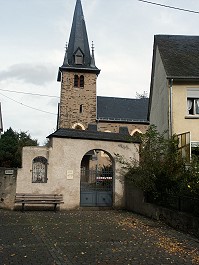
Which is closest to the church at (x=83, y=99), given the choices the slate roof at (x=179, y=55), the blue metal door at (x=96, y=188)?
the slate roof at (x=179, y=55)

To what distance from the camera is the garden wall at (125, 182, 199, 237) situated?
10.5 meters

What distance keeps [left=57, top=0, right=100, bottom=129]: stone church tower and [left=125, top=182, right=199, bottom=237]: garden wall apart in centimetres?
2750

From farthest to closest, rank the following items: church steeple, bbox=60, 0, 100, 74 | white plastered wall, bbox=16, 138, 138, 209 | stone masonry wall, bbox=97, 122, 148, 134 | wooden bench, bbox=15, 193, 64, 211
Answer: church steeple, bbox=60, 0, 100, 74, stone masonry wall, bbox=97, 122, 148, 134, white plastered wall, bbox=16, 138, 138, 209, wooden bench, bbox=15, 193, 64, 211

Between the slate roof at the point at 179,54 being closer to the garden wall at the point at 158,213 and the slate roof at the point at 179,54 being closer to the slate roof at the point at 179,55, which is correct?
the slate roof at the point at 179,55

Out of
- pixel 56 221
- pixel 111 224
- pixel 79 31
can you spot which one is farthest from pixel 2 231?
pixel 79 31

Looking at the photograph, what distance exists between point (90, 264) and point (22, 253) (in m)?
1.73

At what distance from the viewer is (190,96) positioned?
18938mm

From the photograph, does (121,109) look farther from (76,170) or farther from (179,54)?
(76,170)

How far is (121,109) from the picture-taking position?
160 feet

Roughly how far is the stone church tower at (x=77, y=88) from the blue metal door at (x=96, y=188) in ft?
86.3

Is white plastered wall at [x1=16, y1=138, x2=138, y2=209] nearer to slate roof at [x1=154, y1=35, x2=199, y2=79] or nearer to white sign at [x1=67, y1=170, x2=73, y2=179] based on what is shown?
white sign at [x1=67, y1=170, x2=73, y2=179]

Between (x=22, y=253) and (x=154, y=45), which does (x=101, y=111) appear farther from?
(x=22, y=253)

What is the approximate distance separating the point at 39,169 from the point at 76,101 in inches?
1113

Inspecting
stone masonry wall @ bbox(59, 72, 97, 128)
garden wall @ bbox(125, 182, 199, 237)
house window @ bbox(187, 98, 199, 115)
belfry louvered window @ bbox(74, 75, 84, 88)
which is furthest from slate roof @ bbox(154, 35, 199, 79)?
belfry louvered window @ bbox(74, 75, 84, 88)
